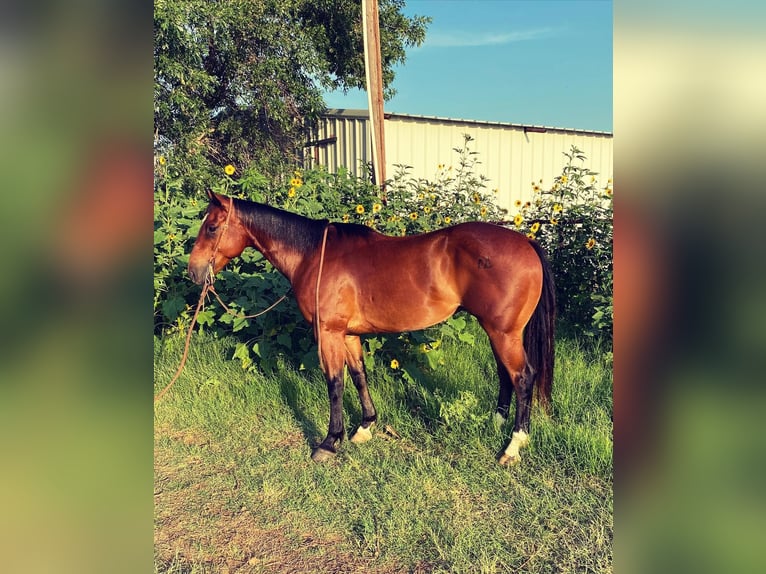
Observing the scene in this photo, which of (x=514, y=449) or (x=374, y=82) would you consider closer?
(x=514, y=449)

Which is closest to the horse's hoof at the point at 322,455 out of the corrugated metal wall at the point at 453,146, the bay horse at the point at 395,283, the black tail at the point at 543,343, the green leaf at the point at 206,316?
the bay horse at the point at 395,283

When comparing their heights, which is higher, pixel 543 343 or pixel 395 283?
pixel 395 283

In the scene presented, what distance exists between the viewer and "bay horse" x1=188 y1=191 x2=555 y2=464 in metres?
3.30

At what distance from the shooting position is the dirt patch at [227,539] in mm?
2379

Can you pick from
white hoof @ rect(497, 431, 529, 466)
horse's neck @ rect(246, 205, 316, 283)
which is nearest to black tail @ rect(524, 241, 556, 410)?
white hoof @ rect(497, 431, 529, 466)

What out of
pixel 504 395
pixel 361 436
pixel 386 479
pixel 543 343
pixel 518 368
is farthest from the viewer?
pixel 504 395

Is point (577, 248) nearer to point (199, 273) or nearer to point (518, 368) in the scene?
point (518, 368)

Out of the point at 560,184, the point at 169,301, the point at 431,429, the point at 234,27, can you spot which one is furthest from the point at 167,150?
the point at 431,429

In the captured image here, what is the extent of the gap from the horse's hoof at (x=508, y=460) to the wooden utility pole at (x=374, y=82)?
3.54m

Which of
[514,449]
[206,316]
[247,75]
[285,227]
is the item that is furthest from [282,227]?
[247,75]

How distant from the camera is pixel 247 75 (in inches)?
410

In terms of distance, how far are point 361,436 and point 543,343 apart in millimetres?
1333

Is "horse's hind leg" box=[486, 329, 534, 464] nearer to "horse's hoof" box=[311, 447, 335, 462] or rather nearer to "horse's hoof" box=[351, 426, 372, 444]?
"horse's hoof" box=[351, 426, 372, 444]
